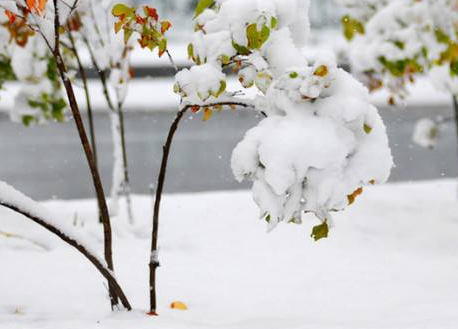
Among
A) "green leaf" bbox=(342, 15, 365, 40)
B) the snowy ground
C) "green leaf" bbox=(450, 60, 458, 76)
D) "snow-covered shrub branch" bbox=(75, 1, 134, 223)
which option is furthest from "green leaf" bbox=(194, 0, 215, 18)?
"green leaf" bbox=(450, 60, 458, 76)

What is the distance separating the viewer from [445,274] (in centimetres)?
310

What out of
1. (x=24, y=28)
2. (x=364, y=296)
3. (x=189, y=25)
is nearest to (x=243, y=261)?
(x=364, y=296)

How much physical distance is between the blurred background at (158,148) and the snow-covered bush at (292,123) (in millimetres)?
2317

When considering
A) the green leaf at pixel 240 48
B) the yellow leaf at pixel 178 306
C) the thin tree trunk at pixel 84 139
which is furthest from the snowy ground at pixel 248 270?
the green leaf at pixel 240 48

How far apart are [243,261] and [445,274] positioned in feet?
3.38

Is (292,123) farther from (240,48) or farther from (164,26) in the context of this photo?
(164,26)

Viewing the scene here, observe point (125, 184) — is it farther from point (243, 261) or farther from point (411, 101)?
point (411, 101)

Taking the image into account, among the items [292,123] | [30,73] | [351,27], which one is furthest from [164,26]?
[351,27]

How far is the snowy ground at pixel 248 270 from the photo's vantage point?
7.15 ft

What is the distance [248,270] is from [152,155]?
566 cm

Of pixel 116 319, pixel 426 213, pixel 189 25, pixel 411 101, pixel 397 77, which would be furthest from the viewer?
pixel 189 25

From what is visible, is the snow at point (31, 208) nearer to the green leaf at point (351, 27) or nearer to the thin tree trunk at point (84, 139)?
the thin tree trunk at point (84, 139)

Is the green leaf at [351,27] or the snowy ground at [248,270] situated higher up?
the green leaf at [351,27]

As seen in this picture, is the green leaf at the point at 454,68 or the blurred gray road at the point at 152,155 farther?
the blurred gray road at the point at 152,155
